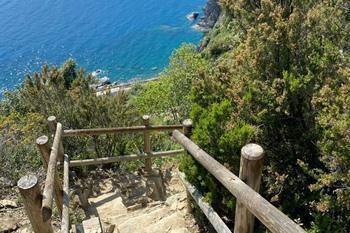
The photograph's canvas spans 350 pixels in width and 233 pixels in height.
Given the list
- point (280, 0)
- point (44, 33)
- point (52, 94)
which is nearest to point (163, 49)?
point (44, 33)

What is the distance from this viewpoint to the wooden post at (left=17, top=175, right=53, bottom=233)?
99.7 inches

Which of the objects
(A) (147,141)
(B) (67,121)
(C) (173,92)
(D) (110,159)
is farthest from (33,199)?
(C) (173,92)

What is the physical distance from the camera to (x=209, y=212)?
3.49 m

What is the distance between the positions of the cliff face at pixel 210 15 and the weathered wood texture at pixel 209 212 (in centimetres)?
5650

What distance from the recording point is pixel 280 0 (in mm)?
5074

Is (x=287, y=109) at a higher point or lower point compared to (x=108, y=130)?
higher

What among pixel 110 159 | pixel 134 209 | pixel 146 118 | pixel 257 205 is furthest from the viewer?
pixel 146 118

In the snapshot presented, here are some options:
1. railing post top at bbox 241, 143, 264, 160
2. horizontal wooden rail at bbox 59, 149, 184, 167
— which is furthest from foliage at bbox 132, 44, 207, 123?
railing post top at bbox 241, 143, 264, 160

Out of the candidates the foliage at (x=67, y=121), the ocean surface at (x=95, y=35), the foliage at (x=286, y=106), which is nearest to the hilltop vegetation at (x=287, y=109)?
the foliage at (x=286, y=106)

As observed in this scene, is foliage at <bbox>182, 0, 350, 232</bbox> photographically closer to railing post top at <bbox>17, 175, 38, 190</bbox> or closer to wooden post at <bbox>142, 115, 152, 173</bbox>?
wooden post at <bbox>142, 115, 152, 173</bbox>

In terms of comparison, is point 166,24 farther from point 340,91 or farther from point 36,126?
point 340,91

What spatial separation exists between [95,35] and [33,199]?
59.7 meters

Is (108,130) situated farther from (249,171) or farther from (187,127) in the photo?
(249,171)

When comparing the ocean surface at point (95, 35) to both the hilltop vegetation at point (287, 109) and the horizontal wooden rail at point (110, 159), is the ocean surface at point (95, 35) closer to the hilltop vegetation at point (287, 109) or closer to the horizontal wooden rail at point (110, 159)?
the horizontal wooden rail at point (110, 159)
